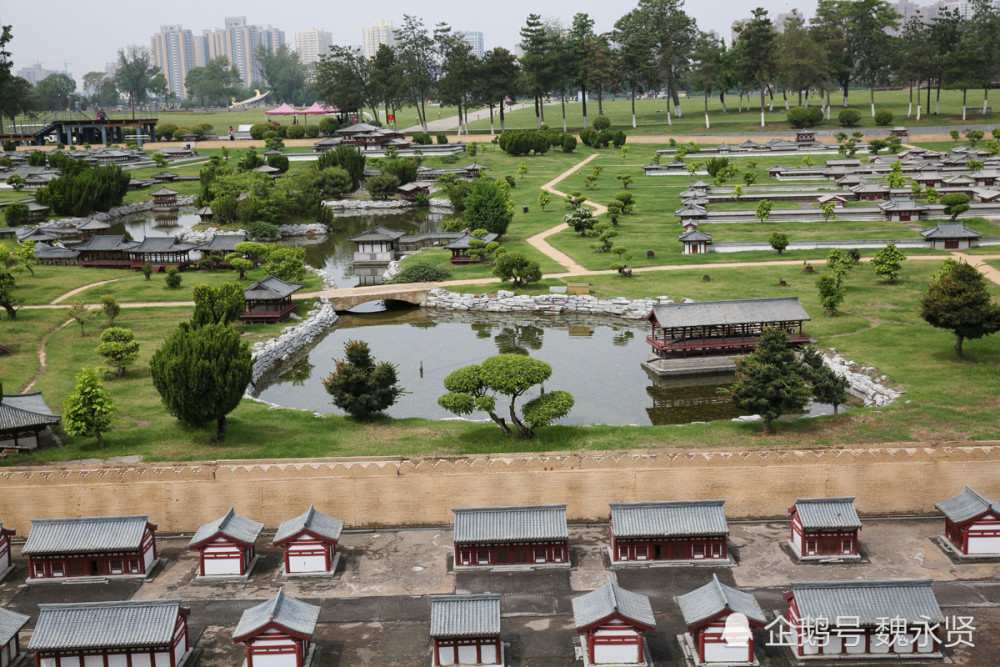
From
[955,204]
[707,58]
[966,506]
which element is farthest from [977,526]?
[707,58]

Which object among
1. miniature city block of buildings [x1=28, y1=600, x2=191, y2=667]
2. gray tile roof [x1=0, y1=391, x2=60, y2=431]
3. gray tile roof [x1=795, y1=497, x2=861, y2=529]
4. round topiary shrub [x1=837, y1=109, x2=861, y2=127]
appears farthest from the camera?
round topiary shrub [x1=837, y1=109, x2=861, y2=127]

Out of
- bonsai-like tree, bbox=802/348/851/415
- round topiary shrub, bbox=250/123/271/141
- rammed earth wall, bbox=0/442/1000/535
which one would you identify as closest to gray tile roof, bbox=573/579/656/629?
rammed earth wall, bbox=0/442/1000/535

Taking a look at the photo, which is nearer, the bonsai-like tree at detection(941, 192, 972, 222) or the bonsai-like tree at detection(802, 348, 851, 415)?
the bonsai-like tree at detection(802, 348, 851, 415)

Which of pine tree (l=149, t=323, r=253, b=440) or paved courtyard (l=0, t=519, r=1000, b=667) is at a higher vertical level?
pine tree (l=149, t=323, r=253, b=440)

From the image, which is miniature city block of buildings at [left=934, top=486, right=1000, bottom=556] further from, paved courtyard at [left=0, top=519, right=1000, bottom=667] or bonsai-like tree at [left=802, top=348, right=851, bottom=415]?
bonsai-like tree at [left=802, top=348, right=851, bottom=415]

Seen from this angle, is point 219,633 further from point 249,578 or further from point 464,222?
point 464,222

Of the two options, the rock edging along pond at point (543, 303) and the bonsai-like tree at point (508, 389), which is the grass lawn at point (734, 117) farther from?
the bonsai-like tree at point (508, 389)

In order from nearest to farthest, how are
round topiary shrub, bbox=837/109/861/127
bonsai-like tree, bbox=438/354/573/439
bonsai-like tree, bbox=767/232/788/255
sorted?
bonsai-like tree, bbox=438/354/573/439 < bonsai-like tree, bbox=767/232/788/255 < round topiary shrub, bbox=837/109/861/127
